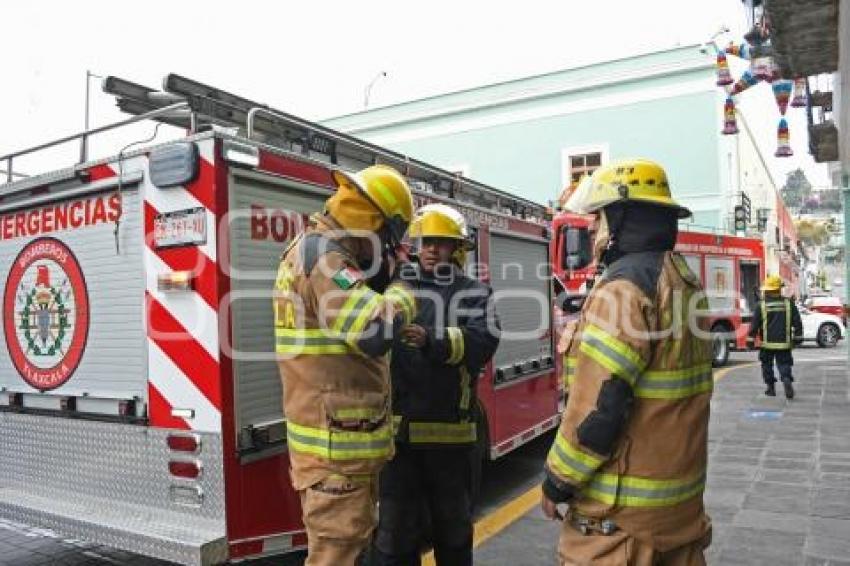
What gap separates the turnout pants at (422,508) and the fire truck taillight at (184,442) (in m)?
0.86

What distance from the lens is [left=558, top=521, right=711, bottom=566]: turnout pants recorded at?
228 cm

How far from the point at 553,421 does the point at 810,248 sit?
326 feet

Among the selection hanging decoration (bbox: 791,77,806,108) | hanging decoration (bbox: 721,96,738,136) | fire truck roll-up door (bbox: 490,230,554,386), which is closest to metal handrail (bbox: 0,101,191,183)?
fire truck roll-up door (bbox: 490,230,554,386)

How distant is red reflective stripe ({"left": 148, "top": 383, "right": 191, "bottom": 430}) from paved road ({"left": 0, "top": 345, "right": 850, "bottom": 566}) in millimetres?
1425

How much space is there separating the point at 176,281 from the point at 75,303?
920mm

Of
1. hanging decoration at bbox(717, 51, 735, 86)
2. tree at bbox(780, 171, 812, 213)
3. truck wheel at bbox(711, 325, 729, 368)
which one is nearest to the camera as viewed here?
hanging decoration at bbox(717, 51, 735, 86)

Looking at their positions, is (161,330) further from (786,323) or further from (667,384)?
(786,323)

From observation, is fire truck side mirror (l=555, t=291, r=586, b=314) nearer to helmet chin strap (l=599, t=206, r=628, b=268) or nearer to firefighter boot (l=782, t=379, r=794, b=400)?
helmet chin strap (l=599, t=206, r=628, b=268)

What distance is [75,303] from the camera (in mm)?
4027

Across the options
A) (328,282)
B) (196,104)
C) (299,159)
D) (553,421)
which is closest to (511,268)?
(553,421)

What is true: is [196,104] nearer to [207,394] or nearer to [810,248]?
[207,394]

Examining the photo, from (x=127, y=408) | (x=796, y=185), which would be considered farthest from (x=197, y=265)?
(x=796, y=185)

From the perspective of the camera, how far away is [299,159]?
3.84 meters

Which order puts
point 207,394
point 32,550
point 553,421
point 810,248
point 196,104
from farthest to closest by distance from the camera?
point 810,248 < point 553,421 < point 32,550 < point 196,104 < point 207,394
